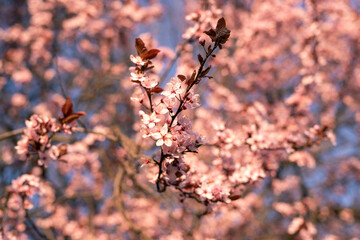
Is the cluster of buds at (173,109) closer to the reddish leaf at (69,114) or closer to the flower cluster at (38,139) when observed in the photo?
the reddish leaf at (69,114)

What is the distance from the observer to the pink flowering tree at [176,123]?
2.13 m

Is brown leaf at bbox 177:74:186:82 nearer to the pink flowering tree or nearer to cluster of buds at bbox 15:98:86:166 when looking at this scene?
the pink flowering tree

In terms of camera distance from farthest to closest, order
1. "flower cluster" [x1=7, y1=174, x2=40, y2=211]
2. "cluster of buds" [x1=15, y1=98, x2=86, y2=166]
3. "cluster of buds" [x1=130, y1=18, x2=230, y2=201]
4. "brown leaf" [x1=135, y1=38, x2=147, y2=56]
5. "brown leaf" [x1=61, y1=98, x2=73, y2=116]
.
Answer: "flower cluster" [x1=7, y1=174, x2=40, y2=211] < "cluster of buds" [x1=15, y1=98, x2=86, y2=166] < "brown leaf" [x1=61, y1=98, x2=73, y2=116] < "brown leaf" [x1=135, y1=38, x2=147, y2=56] < "cluster of buds" [x1=130, y1=18, x2=230, y2=201]

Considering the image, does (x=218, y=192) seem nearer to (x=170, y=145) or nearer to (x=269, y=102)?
(x=170, y=145)

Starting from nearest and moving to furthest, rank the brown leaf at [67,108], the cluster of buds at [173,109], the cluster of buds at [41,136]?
the cluster of buds at [173,109]
the brown leaf at [67,108]
the cluster of buds at [41,136]

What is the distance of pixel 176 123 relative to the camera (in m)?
1.63

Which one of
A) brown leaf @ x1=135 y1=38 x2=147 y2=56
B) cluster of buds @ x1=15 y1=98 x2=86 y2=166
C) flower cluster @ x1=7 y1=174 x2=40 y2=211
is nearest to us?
brown leaf @ x1=135 y1=38 x2=147 y2=56

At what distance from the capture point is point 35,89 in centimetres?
755

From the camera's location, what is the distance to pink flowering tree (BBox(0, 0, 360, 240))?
6.98ft

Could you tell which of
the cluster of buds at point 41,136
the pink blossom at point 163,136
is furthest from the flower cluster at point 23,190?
the pink blossom at point 163,136

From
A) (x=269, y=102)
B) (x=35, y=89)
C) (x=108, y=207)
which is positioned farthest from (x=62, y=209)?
(x=269, y=102)

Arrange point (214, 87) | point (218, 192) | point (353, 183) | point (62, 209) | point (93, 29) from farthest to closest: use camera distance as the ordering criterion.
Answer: point (353, 183)
point (62, 209)
point (93, 29)
point (214, 87)
point (218, 192)

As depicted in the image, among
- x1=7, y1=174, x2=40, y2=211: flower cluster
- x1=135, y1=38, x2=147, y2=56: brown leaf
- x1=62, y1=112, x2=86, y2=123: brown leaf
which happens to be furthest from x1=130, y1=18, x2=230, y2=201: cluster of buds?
x1=7, y1=174, x2=40, y2=211: flower cluster

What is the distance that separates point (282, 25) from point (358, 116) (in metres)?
3.21
